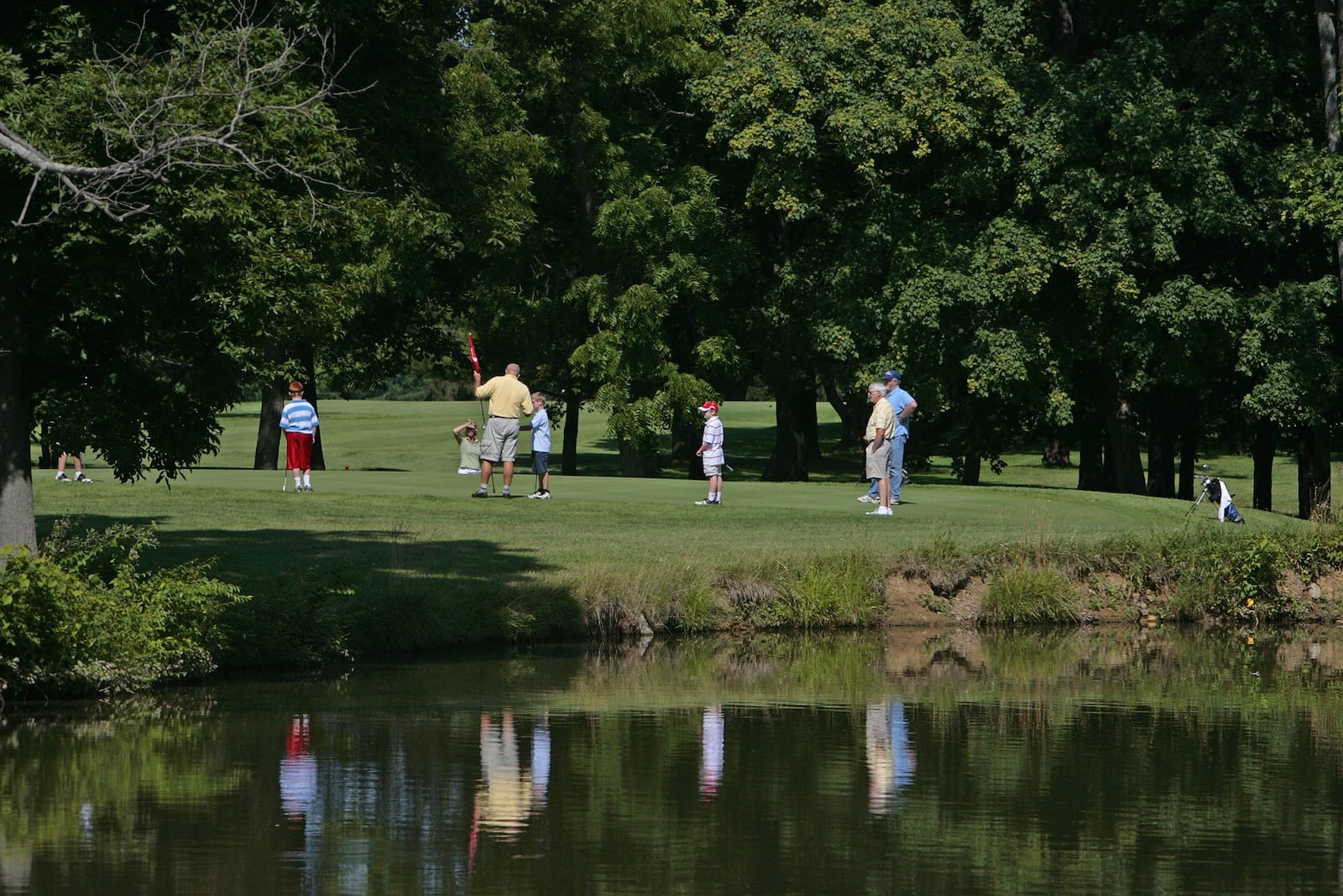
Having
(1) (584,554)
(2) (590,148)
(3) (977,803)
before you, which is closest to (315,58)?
(1) (584,554)

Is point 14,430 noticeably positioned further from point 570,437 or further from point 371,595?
point 570,437

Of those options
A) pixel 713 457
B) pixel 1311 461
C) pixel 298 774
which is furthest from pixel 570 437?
pixel 298 774

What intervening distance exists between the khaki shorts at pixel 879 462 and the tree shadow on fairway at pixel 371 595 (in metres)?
6.61

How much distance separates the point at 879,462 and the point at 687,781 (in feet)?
50.2

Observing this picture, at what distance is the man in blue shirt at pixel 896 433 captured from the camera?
2697cm

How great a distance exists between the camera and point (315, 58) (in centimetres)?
1670

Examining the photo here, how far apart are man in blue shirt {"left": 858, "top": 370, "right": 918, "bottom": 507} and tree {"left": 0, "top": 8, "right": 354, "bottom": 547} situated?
12744 millimetres

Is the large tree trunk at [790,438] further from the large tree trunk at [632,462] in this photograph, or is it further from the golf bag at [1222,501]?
the golf bag at [1222,501]

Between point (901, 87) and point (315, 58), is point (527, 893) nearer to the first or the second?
→ point (315, 58)

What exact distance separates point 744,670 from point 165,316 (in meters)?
5.66

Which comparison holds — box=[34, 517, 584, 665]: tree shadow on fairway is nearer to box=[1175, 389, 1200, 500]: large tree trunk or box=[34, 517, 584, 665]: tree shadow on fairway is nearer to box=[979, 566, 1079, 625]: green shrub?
box=[979, 566, 1079, 625]: green shrub

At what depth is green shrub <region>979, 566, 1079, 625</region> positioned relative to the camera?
19.9 meters

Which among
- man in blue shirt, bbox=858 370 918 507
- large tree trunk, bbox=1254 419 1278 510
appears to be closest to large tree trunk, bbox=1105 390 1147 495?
large tree trunk, bbox=1254 419 1278 510

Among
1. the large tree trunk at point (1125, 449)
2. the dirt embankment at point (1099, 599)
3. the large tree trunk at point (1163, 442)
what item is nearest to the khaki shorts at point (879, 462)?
the dirt embankment at point (1099, 599)
